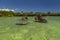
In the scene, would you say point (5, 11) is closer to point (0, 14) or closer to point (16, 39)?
point (0, 14)

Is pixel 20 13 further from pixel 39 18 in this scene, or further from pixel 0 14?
pixel 39 18

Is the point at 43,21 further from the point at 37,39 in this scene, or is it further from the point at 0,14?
the point at 0,14

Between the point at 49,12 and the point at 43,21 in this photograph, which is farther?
the point at 49,12

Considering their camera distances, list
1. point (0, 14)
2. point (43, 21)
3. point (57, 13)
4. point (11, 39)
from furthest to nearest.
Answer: point (57, 13) < point (0, 14) < point (43, 21) < point (11, 39)

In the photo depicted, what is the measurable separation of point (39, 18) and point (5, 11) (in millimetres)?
13018

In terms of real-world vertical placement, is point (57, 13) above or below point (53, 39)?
below

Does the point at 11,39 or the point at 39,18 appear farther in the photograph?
the point at 39,18

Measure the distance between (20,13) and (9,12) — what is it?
2.22 metres

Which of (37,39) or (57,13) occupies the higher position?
(37,39)

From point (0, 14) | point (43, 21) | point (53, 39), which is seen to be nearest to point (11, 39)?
point (53, 39)

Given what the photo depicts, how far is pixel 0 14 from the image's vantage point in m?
30.1

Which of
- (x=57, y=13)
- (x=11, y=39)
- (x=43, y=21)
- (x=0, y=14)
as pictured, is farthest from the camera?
(x=57, y=13)

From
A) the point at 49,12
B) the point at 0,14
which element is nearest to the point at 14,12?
the point at 0,14

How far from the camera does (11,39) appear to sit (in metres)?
9.85
